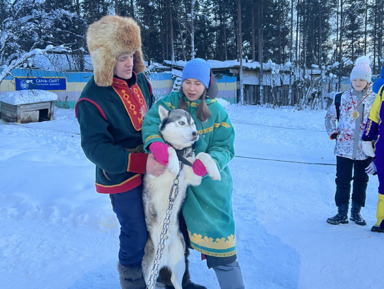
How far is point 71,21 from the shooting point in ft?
47.0

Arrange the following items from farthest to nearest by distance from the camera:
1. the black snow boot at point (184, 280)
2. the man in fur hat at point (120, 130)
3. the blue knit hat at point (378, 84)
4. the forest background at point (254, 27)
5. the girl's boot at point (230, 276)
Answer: the forest background at point (254, 27)
the blue knit hat at point (378, 84)
the black snow boot at point (184, 280)
the girl's boot at point (230, 276)
the man in fur hat at point (120, 130)

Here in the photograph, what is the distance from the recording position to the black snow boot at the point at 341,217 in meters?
3.90

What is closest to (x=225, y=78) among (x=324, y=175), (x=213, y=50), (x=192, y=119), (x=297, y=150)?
(x=213, y=50)

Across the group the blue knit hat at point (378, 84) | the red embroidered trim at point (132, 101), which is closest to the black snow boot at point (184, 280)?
the red embroidered trim at point (132, 101)

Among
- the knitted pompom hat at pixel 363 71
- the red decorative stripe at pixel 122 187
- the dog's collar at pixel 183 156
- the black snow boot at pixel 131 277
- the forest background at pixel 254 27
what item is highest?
the forest background at pixel 254 27

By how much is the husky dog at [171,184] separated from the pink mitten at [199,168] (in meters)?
0.02

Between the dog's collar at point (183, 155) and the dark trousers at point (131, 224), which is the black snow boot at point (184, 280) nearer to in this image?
the dark trousers at point (131, 224)

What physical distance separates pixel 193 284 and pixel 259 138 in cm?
802

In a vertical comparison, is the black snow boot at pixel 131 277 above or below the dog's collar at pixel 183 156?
below

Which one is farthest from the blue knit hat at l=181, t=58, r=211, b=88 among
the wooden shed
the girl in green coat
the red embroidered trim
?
the wooden shed

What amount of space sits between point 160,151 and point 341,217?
2982mm

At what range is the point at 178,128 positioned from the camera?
2.04 metres

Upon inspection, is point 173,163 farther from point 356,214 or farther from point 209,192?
point 356,214

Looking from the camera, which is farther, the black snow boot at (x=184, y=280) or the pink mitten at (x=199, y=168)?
the black snow boot at (x=184, y=280)
